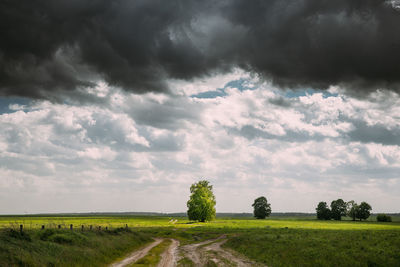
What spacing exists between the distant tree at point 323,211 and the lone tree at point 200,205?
67.5 meters

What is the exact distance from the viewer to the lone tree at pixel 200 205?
10075cm

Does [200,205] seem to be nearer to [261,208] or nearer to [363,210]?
[261,208]

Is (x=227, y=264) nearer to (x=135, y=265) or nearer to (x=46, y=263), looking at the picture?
(x=135, y=265)

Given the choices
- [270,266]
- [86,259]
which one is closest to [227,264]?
[270,266]

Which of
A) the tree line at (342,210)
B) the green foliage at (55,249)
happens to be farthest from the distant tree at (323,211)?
the green foliage at (55,249)

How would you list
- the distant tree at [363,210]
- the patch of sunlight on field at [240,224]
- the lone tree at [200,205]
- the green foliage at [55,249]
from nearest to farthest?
the green foliage at [55,249] → the patch of sunlight on field at [240,224] → the lone tree at [200,205] → the distant tree at [363,210]

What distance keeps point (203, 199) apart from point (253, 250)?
7450 cm

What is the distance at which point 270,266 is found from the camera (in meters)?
20.3

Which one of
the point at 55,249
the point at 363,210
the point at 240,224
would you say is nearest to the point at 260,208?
the point at 363,210

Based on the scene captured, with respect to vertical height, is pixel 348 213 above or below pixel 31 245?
below

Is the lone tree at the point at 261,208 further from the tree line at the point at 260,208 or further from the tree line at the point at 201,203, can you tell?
the tree line at the point at 201,203

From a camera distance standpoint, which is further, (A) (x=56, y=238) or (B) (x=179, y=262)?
(A) (x=56, y=238)

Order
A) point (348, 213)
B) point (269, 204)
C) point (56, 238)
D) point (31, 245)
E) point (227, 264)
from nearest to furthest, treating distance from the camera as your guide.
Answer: point (31, 245), point (227, 264), point (56, 238), point (348, 213), point (269, 204)

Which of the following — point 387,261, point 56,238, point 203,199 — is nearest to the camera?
point 387,261
